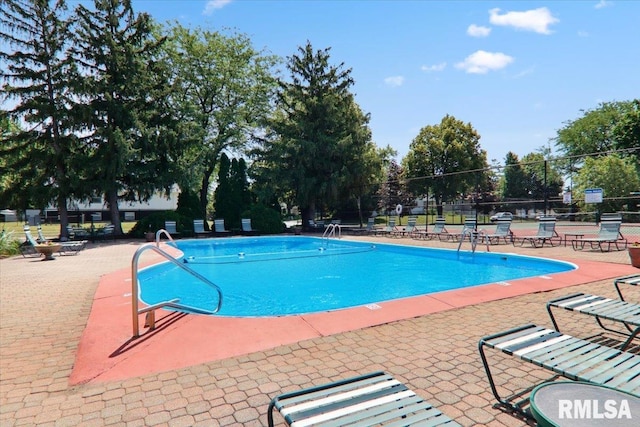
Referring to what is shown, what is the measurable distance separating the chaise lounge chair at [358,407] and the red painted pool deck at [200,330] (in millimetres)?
1950

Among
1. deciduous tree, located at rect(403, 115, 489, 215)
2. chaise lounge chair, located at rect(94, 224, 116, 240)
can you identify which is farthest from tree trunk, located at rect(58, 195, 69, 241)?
deciduous tree, located at rect(403, 115, 489, 215)

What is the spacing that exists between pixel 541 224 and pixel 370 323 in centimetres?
1158

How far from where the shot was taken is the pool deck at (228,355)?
8.65 ft

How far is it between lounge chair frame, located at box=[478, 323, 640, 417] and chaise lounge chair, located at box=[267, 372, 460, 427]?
3.32 ft

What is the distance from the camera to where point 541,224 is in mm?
12906

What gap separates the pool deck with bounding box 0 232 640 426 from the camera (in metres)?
2.64

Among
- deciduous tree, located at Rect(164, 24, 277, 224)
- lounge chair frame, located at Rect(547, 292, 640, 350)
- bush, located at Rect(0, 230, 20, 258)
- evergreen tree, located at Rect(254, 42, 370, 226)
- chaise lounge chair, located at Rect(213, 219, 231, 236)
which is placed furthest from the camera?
deciduous tree, located at Rect(164, 24, 277, 224)

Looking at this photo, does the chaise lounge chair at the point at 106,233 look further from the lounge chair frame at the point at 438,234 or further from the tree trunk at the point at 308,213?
the lounge chair frame at the point at 438,234

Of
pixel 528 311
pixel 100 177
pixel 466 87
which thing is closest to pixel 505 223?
pixel 466 87

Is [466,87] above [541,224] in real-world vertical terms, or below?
above

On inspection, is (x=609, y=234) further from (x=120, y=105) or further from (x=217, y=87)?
(x=217, y=87)

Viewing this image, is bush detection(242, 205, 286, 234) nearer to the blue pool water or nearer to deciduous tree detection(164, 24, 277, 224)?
deciduous tree detection(164, 24, 277, 224)

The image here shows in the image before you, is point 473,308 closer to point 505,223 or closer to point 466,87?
point 505,223

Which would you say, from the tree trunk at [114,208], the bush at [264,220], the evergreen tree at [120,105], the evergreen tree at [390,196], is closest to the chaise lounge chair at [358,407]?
the evergreen tree at [120,105]
